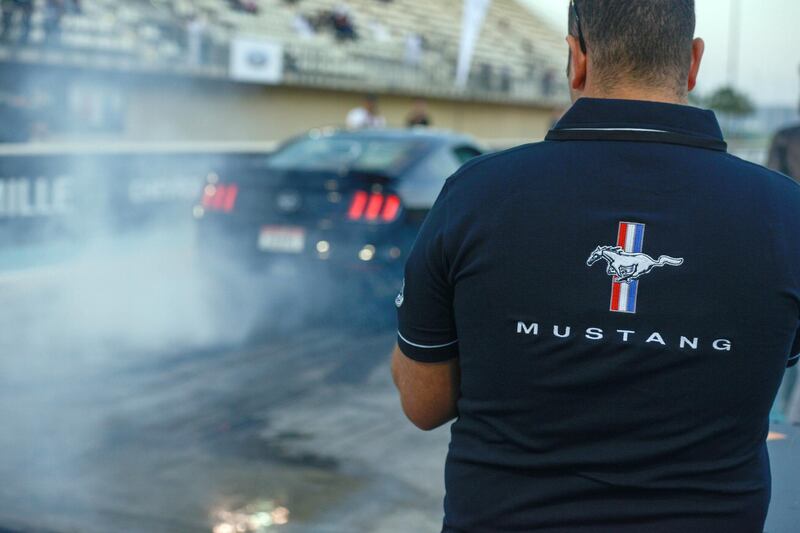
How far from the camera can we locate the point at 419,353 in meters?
1.67

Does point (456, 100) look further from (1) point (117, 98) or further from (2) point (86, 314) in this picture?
(2) point (86, 314)

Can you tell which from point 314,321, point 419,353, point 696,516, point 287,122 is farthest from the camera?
point 287,122

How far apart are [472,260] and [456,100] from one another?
27.0 meters

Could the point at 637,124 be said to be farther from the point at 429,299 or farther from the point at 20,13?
the point at 20,13

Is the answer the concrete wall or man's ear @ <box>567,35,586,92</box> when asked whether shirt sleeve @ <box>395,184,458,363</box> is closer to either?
man's ear @ <box>567,35,586,92</box>

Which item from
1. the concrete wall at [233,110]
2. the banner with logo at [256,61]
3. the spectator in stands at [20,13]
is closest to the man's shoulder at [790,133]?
the spectator in stands at [20,13]

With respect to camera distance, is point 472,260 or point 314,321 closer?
point 472,260

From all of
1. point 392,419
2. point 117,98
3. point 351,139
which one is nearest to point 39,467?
point 392,419

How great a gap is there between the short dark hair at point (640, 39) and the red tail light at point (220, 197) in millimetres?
6403

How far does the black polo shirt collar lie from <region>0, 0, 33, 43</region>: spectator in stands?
14.4 m

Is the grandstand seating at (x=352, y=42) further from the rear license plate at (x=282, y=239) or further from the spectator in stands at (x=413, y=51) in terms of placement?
the rear license plate at (x=282, y=239)

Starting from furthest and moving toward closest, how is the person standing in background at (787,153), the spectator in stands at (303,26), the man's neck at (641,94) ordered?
1. the spectator in stands at (303,26)
2. the person standing in background at (787,153)
3. the man's neck at (641,94)

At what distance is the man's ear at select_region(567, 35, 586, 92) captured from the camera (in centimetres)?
165

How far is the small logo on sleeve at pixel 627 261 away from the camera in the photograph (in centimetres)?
A: 146
